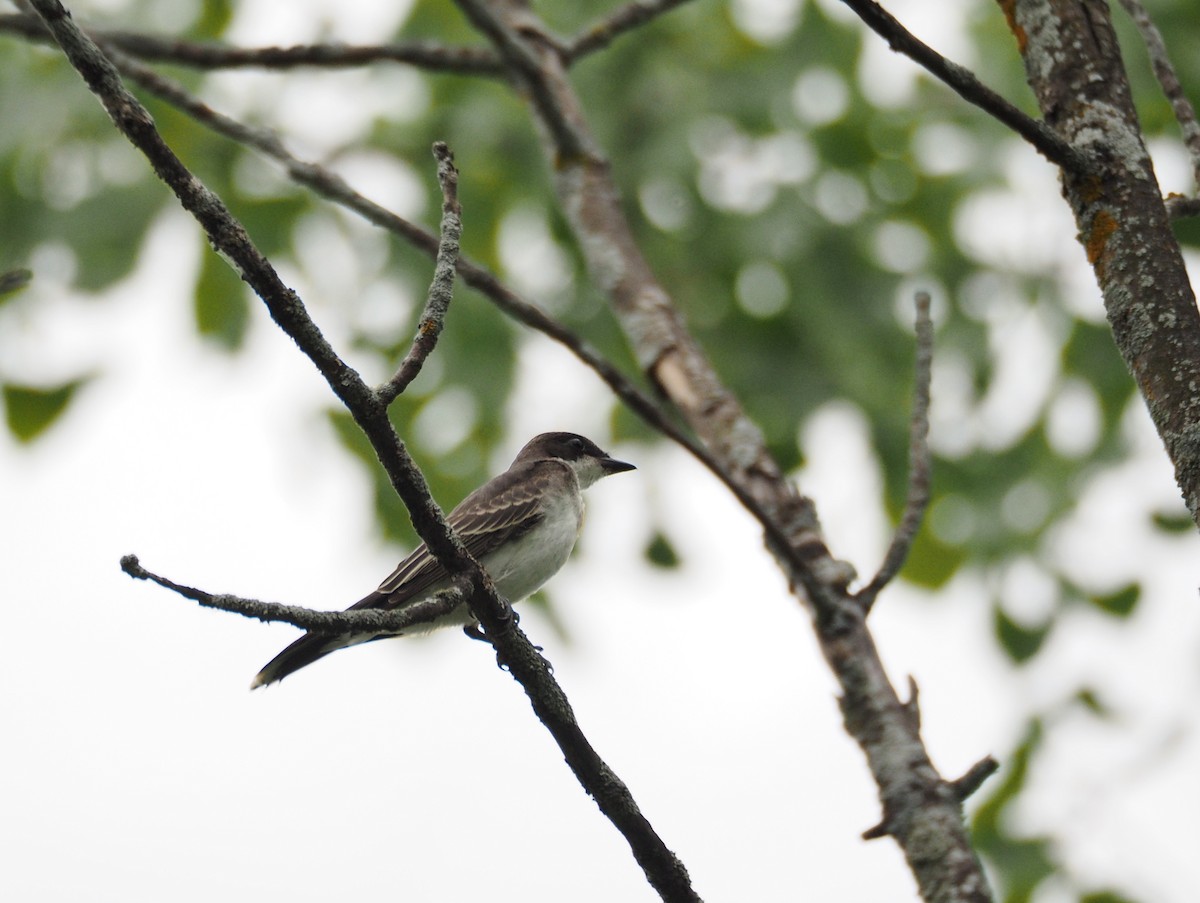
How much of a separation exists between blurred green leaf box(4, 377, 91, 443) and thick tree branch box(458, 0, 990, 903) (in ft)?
7.21

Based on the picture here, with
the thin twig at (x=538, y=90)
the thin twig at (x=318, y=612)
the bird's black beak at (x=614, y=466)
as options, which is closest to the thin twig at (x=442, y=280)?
the thin twig at (x=318, y=612)

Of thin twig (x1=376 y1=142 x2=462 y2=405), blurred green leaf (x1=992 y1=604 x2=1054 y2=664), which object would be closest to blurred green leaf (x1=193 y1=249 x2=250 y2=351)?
thin twig (x1=376 y1=142 x2=462 y2=405)

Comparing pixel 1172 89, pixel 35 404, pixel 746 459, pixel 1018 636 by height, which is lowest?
pixel 1172 89

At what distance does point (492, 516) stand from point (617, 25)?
210cm

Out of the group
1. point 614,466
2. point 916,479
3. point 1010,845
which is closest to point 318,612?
point 916,479

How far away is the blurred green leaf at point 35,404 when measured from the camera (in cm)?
559

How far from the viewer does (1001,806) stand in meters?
5.55

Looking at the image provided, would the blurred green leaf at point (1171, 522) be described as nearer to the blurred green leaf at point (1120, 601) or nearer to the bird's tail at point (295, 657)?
the blurred green leaf at point (1120, 601)

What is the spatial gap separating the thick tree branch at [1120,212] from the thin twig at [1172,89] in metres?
0.21

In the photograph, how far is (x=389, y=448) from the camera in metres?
2.58

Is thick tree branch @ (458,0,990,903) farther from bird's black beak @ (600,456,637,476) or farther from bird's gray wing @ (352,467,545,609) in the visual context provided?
bird's black beak @ (600,456,637,476)

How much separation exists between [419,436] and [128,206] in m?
1.56

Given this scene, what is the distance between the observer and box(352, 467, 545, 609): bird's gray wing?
5.35 meters

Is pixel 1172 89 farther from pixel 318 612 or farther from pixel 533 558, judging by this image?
pixel 533 558
